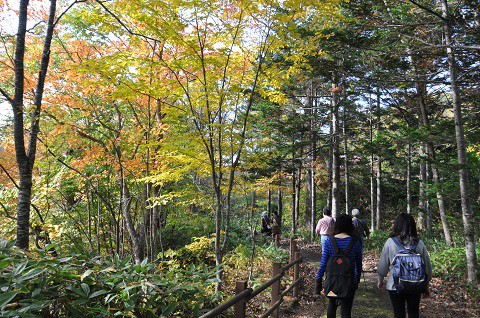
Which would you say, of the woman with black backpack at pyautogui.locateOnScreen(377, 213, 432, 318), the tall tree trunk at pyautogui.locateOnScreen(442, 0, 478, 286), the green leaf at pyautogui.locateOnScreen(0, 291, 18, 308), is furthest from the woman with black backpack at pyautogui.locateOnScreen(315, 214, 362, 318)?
the tall tree trunk at pyautogui.locateOnScreen(442, 0, 478, 286)

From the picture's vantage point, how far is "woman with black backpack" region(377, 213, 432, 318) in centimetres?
324

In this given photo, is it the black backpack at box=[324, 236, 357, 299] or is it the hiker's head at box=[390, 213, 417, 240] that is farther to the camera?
the black backpack at box=[324, 236, 357, 299]

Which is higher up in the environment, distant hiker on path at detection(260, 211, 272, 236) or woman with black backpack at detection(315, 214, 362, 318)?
woman with black backpack at detection(315, 214, 362, 318)

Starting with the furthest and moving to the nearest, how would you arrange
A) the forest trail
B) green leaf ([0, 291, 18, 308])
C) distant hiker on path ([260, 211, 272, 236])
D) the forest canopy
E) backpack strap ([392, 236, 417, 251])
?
distant hiker on path ([260, 211, 272, 236]) < the forest trail < the forest canopy < backpack strap ([392, 236, 417, 251]) < green leaf ([0, 291, 18, 308])

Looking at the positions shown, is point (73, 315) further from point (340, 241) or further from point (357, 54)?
point (357, 54)

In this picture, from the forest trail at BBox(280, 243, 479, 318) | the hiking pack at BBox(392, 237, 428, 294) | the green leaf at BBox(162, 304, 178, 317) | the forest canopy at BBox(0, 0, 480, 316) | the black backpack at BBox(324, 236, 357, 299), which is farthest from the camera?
the forest trail at BBox(280, 243, 479, 318)

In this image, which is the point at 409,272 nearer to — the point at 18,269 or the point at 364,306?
the point at 364,306

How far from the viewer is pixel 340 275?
3523 millimetres

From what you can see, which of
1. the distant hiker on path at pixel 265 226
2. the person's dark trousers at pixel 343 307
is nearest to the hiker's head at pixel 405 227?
the person's dark trousers at pixel 343 307

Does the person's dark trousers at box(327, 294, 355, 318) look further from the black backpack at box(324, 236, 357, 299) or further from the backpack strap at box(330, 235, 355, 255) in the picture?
the backpack strap at box(330, 235, 355, 255)

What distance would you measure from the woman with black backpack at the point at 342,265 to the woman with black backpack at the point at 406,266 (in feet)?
1.25

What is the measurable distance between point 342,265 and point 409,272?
0.71 metres

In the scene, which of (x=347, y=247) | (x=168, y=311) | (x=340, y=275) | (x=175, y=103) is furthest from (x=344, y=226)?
(x=175, y=103)

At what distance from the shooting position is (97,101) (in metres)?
8.42
